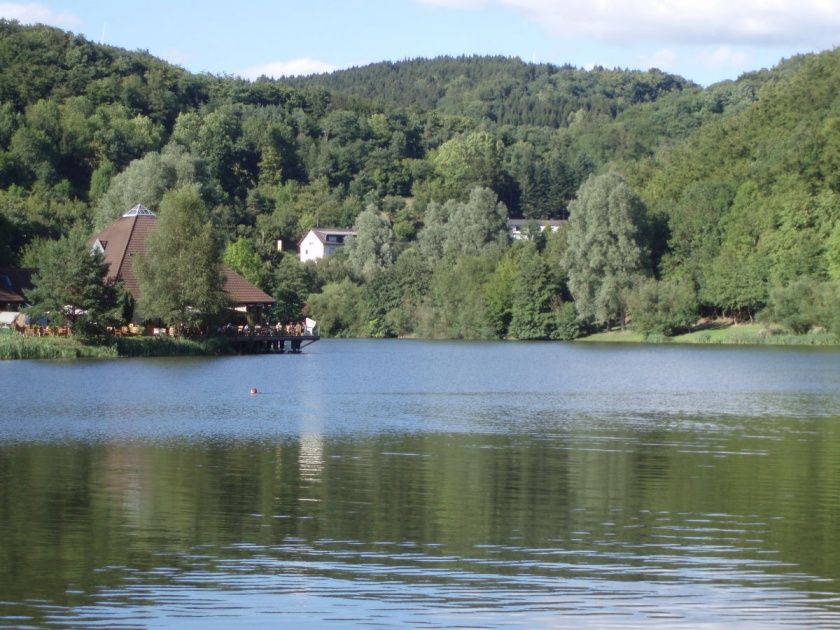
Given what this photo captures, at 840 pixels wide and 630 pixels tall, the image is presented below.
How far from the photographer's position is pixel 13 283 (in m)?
78.2

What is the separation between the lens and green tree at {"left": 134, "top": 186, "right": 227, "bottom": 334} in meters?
68.6

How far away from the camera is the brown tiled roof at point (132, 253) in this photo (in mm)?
74375

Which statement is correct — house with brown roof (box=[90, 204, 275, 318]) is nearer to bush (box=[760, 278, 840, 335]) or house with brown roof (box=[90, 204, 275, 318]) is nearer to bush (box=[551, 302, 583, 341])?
bush (box=[551, 302, 583, 341])

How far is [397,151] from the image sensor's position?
173m

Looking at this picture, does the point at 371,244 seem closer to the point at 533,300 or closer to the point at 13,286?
the point at 533,300

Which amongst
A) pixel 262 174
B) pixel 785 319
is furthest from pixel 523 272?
pixel 262 174

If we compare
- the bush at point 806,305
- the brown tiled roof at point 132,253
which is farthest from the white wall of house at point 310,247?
the bush at point 806,305

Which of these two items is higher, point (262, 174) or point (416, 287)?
point (262, 174)

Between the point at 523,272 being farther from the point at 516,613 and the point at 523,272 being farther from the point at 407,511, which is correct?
the point at 516,613

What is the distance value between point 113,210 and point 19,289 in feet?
51.3

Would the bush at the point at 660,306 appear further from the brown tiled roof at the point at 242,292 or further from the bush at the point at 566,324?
the brown tiled roof at the point at 242,292

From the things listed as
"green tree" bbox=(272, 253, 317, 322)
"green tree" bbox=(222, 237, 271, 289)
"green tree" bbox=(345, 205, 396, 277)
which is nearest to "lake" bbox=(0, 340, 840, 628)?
"green tree" bbox=(222, 237, 271, 289)

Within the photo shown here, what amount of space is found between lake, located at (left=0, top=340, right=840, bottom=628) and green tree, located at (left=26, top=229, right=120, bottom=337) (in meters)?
19.1

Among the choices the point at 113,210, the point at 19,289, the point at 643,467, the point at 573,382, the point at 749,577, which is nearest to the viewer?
the point at 749,577
